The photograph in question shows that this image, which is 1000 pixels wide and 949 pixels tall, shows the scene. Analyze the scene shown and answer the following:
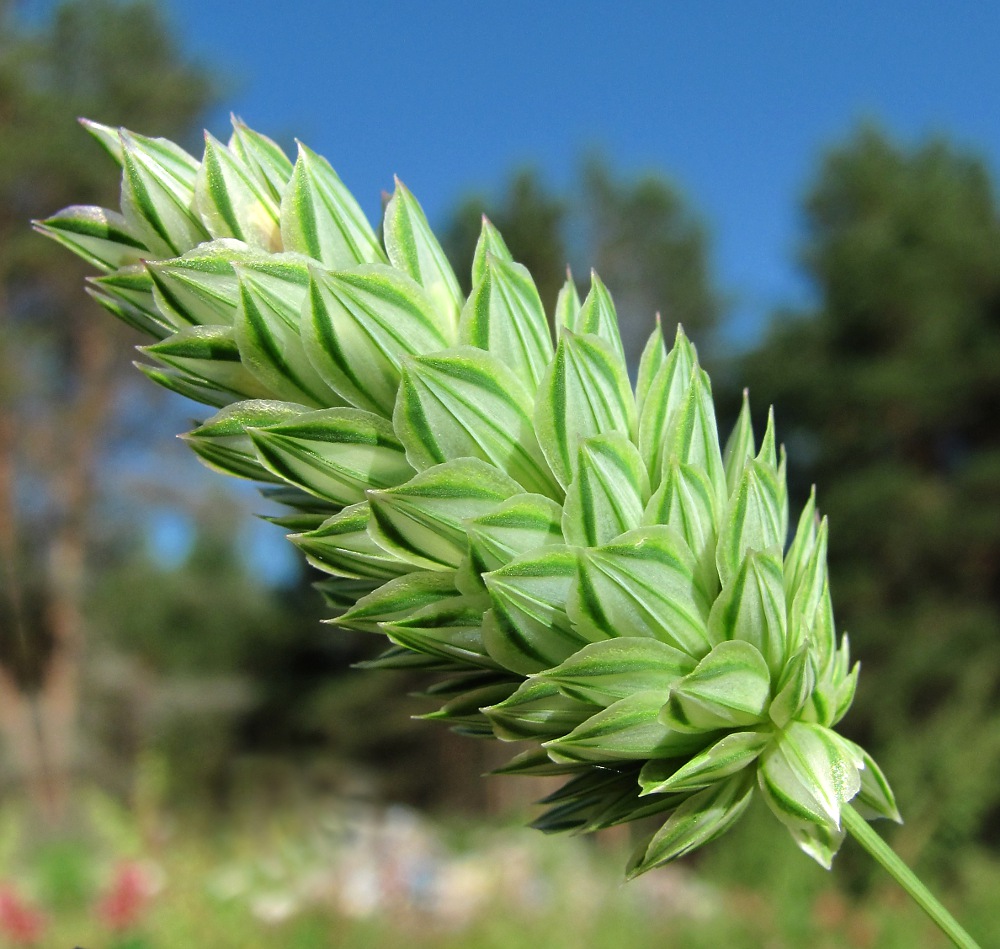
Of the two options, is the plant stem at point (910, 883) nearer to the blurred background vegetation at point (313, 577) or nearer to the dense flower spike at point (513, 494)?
the dense flower spike at point (513, 494)

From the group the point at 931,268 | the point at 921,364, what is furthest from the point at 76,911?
the point at 931,268

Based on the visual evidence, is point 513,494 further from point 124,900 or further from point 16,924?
point 16,924

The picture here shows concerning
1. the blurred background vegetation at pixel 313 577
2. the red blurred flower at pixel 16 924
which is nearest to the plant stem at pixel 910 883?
the red blurred flower at pixel 16 924

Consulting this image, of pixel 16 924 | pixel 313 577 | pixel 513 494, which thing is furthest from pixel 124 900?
pixel 313 577

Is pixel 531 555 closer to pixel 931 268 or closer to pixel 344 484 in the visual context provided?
pixel 344 484

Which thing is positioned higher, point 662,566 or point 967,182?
point 967,182

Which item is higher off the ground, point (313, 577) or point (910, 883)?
point (313, 577)
